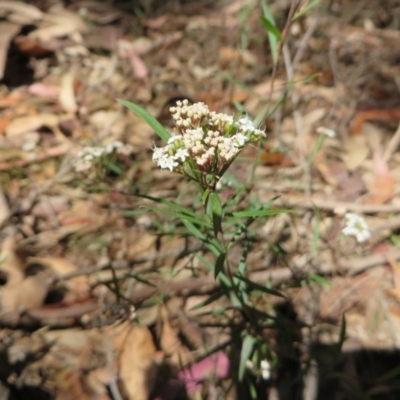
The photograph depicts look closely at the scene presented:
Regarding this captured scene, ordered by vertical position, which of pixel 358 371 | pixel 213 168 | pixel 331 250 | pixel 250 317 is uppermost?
pixel 213 168

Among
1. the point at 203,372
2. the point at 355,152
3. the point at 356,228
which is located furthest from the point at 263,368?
the point at 355,152

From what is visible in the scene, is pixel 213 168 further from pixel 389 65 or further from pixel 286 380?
pixel 389 65

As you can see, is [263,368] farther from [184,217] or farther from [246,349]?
[184,217]

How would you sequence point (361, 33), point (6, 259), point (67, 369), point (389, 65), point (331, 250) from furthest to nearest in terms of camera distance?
point (361, 33), point (389, 65), point (331, 250), point (6, 259), point (67, 369)

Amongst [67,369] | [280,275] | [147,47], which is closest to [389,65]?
[147,47]

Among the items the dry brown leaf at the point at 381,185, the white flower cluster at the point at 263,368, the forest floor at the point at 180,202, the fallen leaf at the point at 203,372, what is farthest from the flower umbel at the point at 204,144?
the dry brown leaf at the point at 381,185

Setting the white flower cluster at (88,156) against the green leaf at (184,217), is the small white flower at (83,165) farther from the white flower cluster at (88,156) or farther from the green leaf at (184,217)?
the green leaf at (184,217)

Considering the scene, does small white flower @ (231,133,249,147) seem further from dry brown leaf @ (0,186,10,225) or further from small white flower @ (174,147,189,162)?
dry brown leaf @ (0,186,10,225)

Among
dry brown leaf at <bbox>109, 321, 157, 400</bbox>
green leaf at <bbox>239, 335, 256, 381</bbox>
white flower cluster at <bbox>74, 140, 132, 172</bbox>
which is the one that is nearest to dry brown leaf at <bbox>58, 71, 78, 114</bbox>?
white flower cluster at <bbox>74, 140, 132, 172</bbox>
